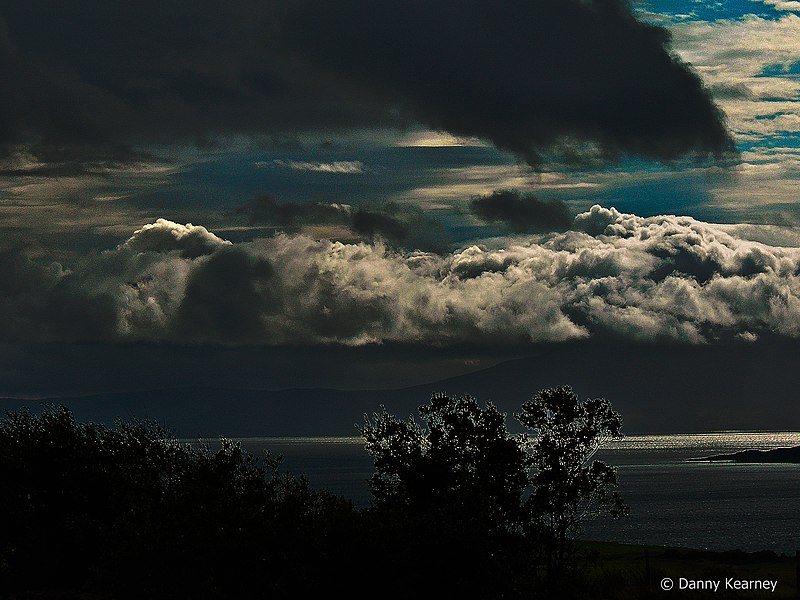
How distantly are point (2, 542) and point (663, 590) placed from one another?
142 feet

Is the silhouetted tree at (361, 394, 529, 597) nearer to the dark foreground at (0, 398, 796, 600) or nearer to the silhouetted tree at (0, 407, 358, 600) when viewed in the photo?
the dark foreground at (0, 398, 796, 600)

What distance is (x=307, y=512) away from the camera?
51.5 metres

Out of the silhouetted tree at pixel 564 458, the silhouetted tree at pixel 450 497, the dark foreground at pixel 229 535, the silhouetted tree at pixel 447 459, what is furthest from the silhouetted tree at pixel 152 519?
the silhouetted tree at pixel 564 458

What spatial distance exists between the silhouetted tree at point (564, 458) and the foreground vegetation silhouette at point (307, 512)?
0.26ft

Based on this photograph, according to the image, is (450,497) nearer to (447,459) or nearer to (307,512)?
(447,459)

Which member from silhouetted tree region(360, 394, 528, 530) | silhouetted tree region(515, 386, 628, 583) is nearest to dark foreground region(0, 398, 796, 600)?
silhouetted tree region(360, 394, 528, 530)

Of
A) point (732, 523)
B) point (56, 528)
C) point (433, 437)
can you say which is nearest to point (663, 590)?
point (433, 437)

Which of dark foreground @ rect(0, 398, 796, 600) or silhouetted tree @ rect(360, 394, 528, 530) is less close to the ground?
silhouetted tree @ rect(360, 394, 528, 530)

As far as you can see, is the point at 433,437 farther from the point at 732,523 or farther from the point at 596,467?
the point at 732,523

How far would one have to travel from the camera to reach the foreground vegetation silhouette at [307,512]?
46844 mm

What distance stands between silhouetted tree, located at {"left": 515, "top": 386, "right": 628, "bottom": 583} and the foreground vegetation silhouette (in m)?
0.08

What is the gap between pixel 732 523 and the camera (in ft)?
646

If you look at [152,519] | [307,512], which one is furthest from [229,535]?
[152,519]

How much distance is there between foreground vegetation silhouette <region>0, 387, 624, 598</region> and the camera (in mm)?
46844
